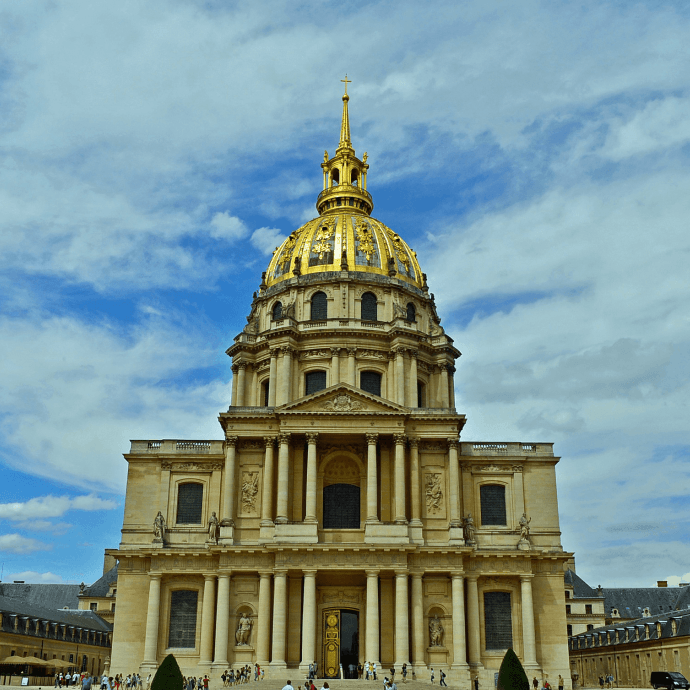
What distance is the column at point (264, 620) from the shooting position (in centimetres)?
4534

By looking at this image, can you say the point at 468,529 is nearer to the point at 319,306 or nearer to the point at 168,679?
the point at 319,306

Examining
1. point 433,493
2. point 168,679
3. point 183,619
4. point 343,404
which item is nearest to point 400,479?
point 433,493

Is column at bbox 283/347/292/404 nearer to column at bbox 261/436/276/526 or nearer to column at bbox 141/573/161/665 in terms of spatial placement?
column at bbox 261/436/276/526

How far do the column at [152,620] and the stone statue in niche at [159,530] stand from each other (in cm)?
193

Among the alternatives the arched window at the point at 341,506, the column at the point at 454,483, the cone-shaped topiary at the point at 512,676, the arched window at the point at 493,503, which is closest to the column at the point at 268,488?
the arched window at the point at 341,506

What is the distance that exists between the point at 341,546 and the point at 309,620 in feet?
13.9

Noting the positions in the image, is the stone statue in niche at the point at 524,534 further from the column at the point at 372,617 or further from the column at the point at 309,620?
the column at the point at 309,620

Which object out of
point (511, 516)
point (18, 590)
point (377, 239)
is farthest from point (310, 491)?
point (18, 590)

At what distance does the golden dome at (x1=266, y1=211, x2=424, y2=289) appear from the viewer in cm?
6316

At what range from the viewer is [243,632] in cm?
4644

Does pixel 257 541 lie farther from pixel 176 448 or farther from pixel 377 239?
pixel 377 239

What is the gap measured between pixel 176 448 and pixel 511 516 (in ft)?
68.9

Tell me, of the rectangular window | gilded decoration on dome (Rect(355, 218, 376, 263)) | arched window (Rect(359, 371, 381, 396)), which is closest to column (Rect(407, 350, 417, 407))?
arched window (Rect(359, 371, 381, 396))

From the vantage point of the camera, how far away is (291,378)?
5781cm
